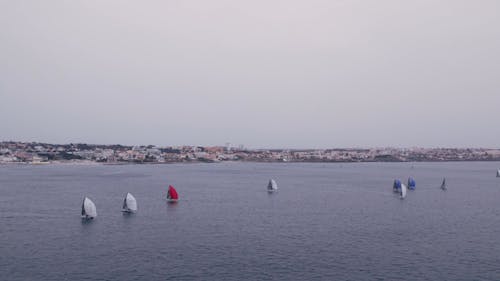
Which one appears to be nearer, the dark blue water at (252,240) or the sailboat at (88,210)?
the dark blue water at (252,240)

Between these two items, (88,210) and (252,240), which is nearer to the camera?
(252,240)

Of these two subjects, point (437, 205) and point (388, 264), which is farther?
point (437, 205)

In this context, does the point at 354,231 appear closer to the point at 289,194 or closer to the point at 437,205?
the point at 437,205

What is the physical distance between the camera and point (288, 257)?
36406 mm

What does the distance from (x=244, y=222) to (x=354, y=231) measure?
41.6 ft

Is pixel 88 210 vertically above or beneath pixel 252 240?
above

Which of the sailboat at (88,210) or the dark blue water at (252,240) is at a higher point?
the sailboat at (88,210)

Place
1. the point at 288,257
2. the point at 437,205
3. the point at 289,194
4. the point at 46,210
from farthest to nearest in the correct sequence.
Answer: the point at 289,194
the point at 437,205
the point at 46,210
the point at 288,257

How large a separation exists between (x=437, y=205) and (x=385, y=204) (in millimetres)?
7748

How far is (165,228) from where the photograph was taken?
48.6 meters

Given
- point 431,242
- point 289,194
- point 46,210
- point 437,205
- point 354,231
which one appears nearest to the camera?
point 431,242

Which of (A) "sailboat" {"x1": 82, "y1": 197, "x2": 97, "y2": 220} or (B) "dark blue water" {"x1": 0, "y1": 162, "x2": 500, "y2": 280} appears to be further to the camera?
(A) "sailboat" {"x1": 82, "y1": 197, "x2": 97, "y2": 220}

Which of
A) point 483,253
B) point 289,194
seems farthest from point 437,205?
point 483,253

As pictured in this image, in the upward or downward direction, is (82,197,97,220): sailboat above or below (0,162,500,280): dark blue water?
above
